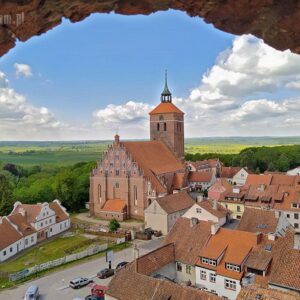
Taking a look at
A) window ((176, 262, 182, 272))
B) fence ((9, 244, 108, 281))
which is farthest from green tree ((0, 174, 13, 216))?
window ((176, 262, 182, 272))

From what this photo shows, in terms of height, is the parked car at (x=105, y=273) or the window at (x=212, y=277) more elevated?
the window at (x=212, y=277)

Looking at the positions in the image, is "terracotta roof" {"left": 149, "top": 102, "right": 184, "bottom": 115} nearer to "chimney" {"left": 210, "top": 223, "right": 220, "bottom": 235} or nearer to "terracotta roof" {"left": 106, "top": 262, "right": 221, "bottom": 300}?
"chimney" {"left": 210, "top": 223, "right": 220, "bottom": 235}

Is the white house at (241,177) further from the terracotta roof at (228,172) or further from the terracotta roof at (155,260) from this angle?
the terracotta roof at (155,260)

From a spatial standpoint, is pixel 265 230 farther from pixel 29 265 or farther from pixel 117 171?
pixel 117 171

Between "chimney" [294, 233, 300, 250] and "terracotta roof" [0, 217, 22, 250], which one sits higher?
"chimney" [294, 233, 300, 250]

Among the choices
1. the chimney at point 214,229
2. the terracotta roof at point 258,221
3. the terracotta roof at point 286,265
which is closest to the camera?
A: the terracotta roof at point 286,265

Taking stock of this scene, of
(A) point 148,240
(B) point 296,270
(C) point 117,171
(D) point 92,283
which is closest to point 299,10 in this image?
(B) point 296,270

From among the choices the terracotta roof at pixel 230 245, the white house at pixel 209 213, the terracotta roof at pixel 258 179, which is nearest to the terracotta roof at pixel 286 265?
the terracotta roof at pixel 230 245
